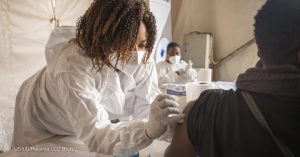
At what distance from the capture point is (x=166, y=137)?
1166 millimetres

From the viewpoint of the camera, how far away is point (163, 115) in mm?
916

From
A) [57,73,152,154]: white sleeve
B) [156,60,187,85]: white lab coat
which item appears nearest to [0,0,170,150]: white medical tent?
[57,73,152,154]: white sleeve

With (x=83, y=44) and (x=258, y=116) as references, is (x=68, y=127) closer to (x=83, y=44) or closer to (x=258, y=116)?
(x=83, y=44)

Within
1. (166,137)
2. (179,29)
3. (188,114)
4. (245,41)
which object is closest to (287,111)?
(188,114)

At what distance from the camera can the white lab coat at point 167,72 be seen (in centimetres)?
310

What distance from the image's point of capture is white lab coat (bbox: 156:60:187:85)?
3.10 metres

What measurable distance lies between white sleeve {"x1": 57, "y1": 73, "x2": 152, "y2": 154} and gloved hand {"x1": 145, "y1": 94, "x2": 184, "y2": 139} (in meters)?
0.06

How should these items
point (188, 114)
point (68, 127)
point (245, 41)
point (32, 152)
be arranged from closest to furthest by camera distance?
1. point (188, 114)
2. point (32, 152)
3. point (68, 127)
4. point (245, 41)

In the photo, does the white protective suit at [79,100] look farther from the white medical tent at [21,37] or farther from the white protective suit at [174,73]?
the white protective suit at [174,73]

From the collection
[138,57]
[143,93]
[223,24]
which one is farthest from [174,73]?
[138,57]

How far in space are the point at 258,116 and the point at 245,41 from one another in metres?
3.51

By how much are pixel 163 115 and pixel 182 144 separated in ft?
0.36

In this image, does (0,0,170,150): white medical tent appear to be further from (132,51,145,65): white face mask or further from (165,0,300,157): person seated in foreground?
(165,0,300,157): person seated in foreground

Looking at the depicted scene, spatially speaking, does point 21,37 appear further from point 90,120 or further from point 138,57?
point 90,120
